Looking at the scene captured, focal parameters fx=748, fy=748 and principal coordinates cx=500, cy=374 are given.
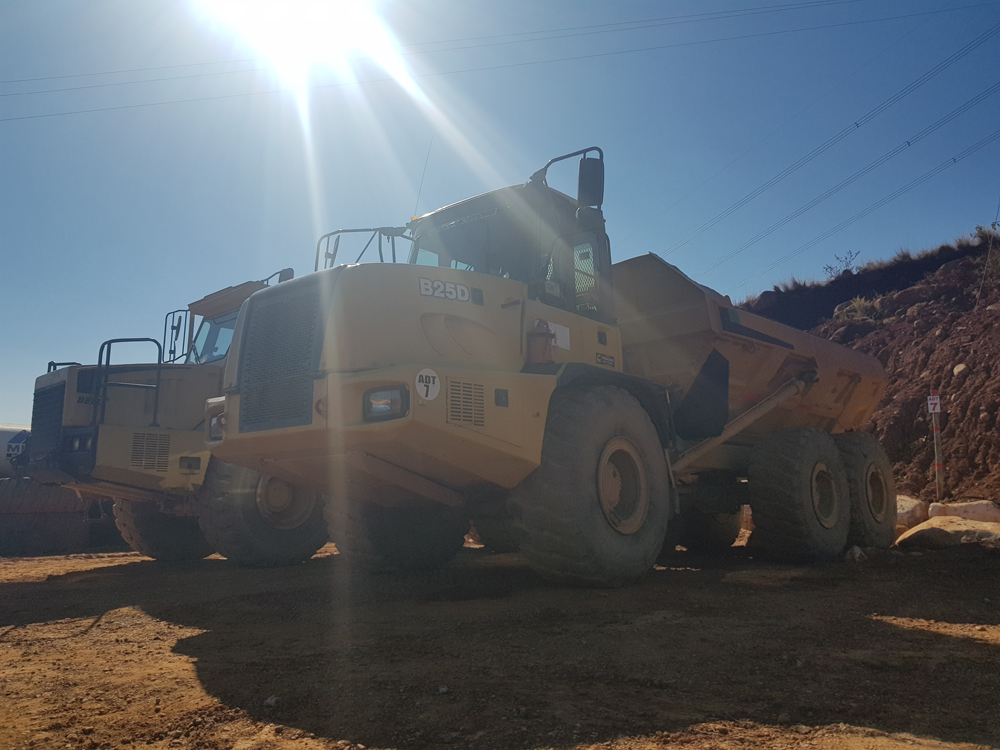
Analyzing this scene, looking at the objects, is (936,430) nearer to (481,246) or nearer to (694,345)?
(694,345)

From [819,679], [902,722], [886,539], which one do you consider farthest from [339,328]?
[886,539]

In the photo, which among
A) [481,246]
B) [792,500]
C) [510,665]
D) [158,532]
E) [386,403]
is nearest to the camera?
[510,665]

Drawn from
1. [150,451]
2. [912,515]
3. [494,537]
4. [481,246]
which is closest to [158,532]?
[150,451]

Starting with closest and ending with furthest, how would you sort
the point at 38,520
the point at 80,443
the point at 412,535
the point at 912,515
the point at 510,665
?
1. the point at 510,665
2. the point at 412,535
3. the point at 80,443
4. the point at 912,515
5. the point at 38,520

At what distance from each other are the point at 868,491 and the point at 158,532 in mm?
8763

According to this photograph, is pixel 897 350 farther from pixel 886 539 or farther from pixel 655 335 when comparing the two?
pixel 655 335

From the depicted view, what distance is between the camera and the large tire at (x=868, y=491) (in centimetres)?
866

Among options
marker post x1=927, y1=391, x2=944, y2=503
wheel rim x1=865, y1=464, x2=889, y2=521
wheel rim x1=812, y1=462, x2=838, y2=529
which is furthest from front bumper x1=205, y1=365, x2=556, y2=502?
marker post x1=927, y1=391, x2=944, y2=503

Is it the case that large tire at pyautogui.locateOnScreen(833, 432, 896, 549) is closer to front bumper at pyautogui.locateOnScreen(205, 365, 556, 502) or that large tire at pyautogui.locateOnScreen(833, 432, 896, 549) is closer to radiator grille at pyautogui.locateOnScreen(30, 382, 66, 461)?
front bumper at pyautogui.locateOnScreen(205, 365, 556, 502)

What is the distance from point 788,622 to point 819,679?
1250mm

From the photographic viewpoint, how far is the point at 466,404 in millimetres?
4551

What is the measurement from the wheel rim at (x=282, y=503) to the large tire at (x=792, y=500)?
474cm

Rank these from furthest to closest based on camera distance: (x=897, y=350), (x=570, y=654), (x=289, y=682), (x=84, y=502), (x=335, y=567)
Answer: (x=897, y=350) → (x=84, y=502) → (x=335, y=567) → (x=570, y=654) → (x=289, y=682)

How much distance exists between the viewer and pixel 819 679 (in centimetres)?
315
